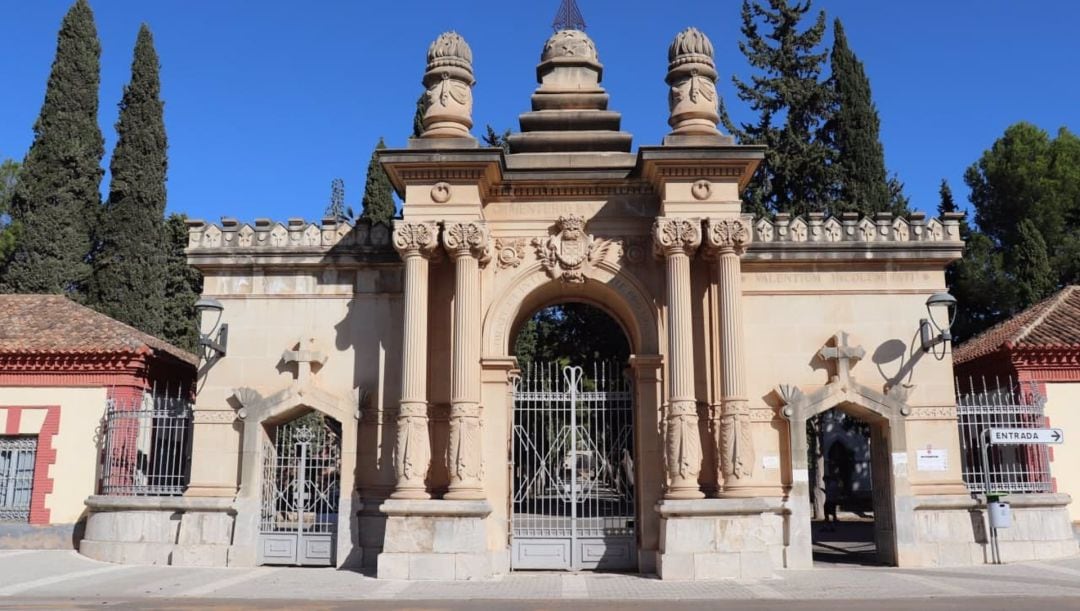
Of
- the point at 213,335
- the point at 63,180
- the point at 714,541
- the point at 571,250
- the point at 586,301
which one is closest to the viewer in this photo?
the point at 714,541

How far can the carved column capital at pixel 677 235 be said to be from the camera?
51.3 feet

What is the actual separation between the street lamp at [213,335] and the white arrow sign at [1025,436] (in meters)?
14.8

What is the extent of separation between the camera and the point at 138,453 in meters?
19.8

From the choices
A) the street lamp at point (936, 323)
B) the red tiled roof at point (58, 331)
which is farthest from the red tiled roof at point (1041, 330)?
the red tiled roof at point (58, 331)

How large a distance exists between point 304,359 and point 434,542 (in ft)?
15.6

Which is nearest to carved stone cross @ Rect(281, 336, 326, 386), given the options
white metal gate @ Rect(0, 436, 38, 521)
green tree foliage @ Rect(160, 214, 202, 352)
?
white metal gate @ Rect(0, 436, 38, 521)

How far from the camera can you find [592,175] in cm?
1673

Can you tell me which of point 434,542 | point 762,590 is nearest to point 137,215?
point 434,542

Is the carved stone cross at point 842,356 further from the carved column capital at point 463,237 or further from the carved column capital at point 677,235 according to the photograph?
the carved column capital at point 463,237

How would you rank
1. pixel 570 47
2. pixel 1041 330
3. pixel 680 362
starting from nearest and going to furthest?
1. pixel 680 362
2. pixel 570 47
3. pixel 1041 330

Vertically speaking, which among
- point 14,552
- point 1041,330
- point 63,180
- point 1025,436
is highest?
point 63,180

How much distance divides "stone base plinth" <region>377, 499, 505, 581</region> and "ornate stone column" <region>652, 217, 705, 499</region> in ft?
10.8

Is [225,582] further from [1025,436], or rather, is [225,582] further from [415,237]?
[1025,436]

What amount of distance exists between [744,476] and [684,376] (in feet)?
6.35
